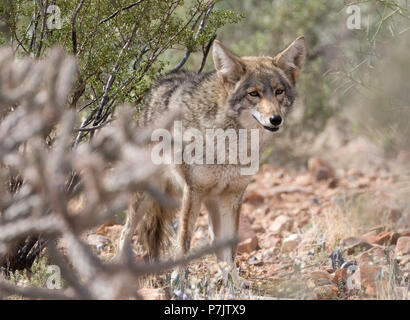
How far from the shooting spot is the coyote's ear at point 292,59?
5625mm

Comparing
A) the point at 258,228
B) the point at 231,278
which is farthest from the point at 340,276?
the point at 258,228

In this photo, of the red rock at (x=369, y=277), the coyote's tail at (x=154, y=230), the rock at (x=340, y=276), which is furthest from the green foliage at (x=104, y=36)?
the red rock at (x=369, y=277)

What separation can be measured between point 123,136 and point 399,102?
17.2 feet

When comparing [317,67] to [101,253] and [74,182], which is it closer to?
[101,253]

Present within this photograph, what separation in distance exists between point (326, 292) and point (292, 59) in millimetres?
2160

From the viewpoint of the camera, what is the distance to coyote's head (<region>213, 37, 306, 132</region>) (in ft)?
17.3

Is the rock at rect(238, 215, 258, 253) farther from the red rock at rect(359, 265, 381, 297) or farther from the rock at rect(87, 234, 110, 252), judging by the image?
the red rock at rect(359, 265, 381, 297)

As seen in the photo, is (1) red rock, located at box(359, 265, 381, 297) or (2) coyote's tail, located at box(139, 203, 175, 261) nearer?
(1) red rock, located at box(359, 265, 381, 297)

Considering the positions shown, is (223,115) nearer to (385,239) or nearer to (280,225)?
(385,239)

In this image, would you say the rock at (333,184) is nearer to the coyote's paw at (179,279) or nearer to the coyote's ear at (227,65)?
the coyote's ear at (227,65)

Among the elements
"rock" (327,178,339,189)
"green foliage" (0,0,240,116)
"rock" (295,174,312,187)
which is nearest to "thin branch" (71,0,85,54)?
"green foliage" (0,0,240,116)

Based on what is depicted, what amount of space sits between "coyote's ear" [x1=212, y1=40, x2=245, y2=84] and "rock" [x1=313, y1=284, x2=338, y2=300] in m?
1.92

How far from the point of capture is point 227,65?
546 centimetres

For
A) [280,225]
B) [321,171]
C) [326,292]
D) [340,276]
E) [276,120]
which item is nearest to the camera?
[326,292]
